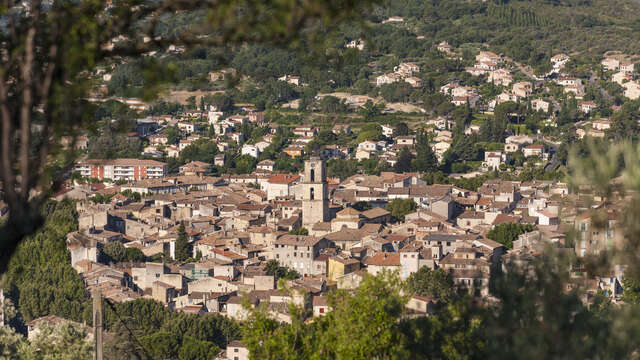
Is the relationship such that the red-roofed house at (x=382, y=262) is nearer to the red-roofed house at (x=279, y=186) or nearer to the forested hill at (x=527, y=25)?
the red-roofed house at (x=279, y=186)

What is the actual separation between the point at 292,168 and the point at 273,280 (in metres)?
22.1

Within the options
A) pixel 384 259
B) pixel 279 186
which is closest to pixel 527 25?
pixel 279 186

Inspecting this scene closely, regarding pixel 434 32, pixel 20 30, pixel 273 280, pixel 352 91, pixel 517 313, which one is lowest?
pixel 273 280

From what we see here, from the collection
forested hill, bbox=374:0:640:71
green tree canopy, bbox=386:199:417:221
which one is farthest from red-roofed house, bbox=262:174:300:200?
forested hill, bbox=374:0:640:71

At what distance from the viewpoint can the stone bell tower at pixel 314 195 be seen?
3288 cm

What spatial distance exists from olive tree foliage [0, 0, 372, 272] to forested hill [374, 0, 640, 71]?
6752 centimetres

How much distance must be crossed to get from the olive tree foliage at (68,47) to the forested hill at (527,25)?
67.5m

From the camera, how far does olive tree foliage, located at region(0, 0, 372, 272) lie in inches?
146

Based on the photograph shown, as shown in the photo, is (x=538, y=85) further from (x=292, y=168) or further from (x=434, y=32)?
(x=292, y=168)

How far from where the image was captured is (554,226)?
101 feet

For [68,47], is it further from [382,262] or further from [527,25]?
[527,25]

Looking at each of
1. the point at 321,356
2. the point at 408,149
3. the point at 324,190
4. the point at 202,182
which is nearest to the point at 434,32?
the point at 408,149

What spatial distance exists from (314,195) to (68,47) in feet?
96.0

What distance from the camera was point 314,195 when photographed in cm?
3303
